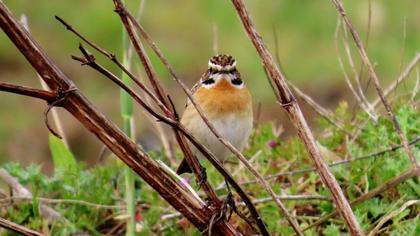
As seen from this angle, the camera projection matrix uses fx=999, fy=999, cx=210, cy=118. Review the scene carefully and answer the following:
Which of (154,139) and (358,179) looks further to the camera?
(154,139)

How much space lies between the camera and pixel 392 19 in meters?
9.20

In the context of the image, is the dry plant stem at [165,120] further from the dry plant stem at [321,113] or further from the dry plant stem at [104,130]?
the dry plant stem at [321,113]

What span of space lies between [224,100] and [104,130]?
1575 millimetres

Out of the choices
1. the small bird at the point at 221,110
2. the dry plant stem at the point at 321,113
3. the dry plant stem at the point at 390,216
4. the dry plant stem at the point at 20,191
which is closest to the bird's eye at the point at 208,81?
the small bird at the point at 221,110

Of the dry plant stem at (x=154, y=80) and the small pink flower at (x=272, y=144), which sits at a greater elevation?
the small pink flower at (x=272, y=144)

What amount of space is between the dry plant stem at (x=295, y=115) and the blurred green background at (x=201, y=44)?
5.22 meters

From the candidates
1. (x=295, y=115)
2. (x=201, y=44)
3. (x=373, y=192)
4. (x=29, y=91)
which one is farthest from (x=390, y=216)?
(x=201, y=44)

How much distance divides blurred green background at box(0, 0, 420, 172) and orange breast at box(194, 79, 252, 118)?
3821mm

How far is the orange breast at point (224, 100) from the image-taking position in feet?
14.5

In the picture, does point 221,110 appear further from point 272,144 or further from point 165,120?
point 165,120

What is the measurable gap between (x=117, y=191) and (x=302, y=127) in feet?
5.80

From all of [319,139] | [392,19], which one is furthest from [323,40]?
[319,139]

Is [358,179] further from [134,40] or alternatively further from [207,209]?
[134,40]

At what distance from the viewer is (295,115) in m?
3.14
